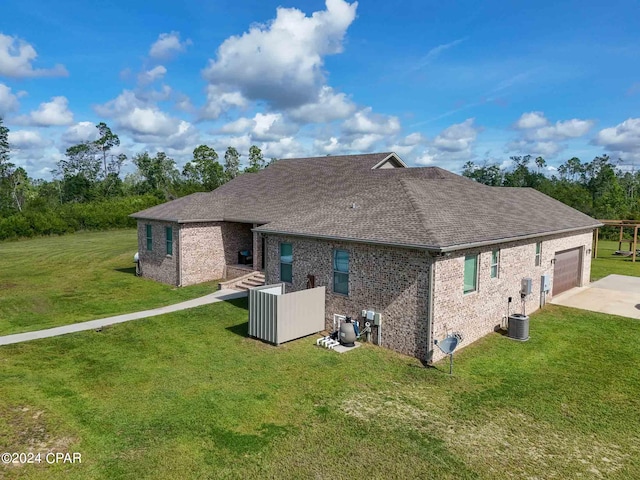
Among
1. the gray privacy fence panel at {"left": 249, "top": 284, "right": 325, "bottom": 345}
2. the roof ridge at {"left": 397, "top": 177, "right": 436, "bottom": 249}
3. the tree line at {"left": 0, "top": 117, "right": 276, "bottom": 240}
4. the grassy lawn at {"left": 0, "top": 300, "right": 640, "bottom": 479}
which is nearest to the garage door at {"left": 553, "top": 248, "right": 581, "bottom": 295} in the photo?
the grassy lawn at {"left": 0, "top": 300, "right": 640, "bottom": 479}

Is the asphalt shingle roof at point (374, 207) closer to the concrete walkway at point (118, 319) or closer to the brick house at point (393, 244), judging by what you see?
the brick house at point (393, 244)

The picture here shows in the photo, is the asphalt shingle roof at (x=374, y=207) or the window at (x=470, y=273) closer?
the window at (x=470, y=273)

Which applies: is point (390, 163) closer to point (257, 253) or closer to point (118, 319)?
point (257, 253)

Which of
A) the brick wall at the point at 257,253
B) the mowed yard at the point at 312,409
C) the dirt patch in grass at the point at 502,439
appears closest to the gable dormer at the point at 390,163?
the brick wall at the point at 257,253

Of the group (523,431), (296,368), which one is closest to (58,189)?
(296,368)

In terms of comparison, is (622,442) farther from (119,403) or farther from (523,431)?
(119,403)

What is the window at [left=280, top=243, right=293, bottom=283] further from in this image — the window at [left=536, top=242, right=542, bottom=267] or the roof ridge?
the window at [left=536, top=242, right=542, bottom=267]
